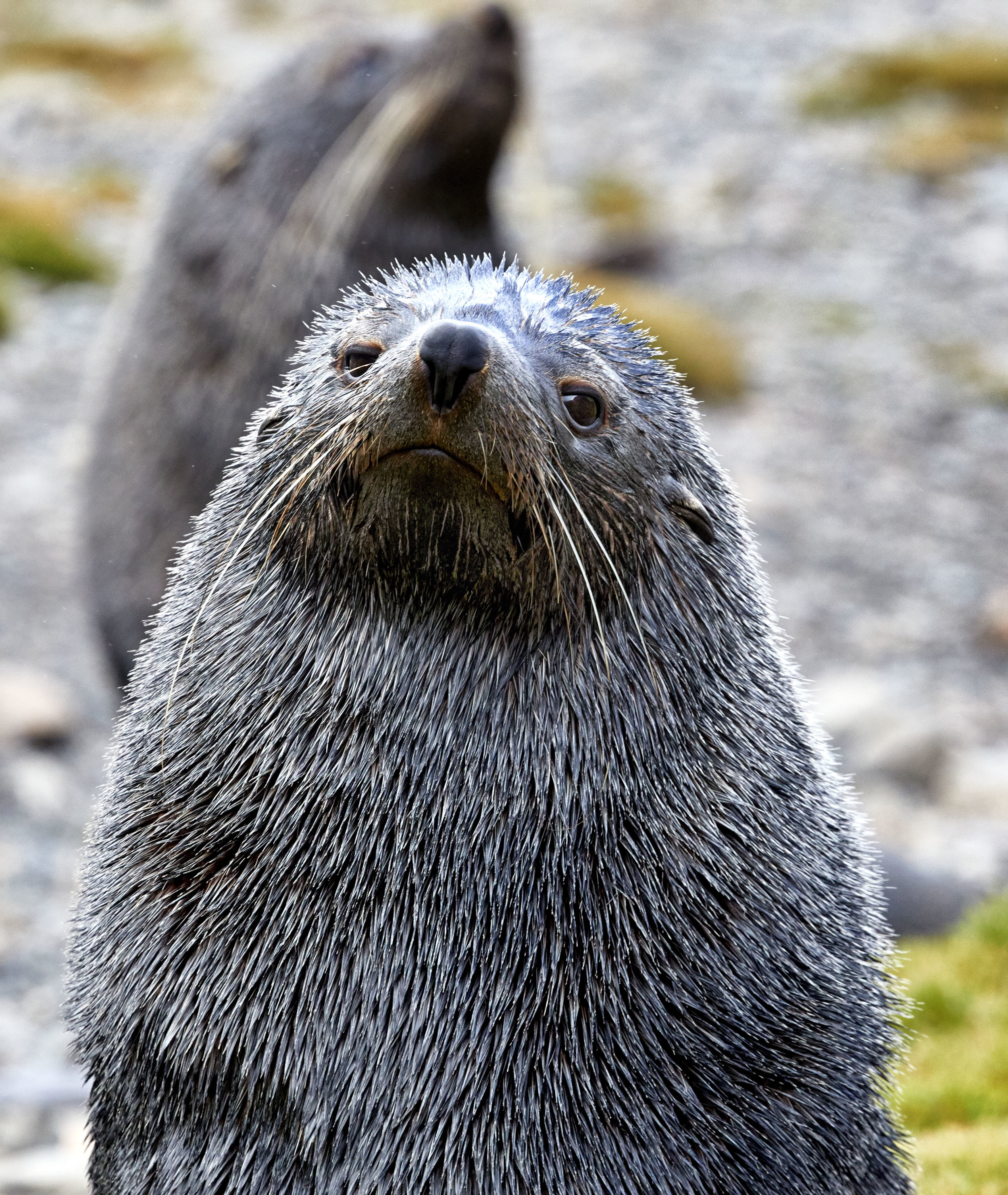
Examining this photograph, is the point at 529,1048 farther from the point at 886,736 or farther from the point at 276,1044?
the point at 886,736

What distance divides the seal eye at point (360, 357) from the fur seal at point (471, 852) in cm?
1

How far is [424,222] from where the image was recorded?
6.86 meters

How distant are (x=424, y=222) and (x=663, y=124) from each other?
17465 mm

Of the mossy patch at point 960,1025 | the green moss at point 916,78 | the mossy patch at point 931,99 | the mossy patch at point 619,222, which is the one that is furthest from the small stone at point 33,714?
the green moss at point 916,78

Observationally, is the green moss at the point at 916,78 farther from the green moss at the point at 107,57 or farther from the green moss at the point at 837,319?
the green moss at the point at 107,57

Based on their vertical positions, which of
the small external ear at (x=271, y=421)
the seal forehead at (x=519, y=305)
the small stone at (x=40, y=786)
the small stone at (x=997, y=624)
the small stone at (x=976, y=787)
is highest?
the small stone at (x=997, y=624)

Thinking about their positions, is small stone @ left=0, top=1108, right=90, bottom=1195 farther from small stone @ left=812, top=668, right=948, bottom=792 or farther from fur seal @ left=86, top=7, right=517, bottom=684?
small stone @ left=812, top=668, right=948, bottom=792

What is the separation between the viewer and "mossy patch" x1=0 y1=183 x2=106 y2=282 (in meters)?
17.0

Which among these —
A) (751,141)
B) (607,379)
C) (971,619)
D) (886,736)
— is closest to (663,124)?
(751,141)

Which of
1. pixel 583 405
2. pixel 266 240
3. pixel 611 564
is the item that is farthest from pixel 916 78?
pixel 611 564

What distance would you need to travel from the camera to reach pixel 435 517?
2922 millimetres

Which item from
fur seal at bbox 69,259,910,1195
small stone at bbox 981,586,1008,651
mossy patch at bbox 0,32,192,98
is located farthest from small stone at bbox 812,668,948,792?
mossy patch at bbox 0,32,192,98

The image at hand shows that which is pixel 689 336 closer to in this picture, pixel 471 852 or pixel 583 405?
pixel 583 405

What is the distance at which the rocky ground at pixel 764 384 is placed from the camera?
856 cm
